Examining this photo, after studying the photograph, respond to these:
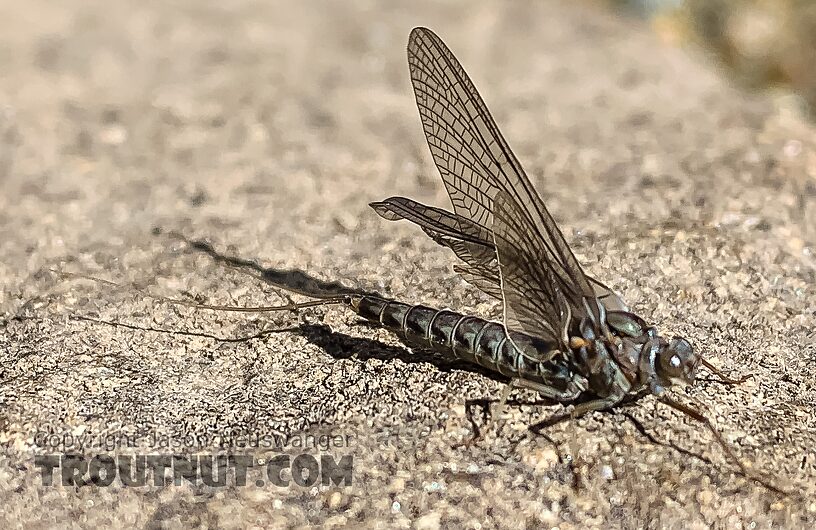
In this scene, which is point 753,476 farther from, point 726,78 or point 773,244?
point 726,78

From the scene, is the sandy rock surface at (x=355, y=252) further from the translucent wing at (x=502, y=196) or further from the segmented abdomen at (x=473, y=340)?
the translucent wing at (x=502, y=196)

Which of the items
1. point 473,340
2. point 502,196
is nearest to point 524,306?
point 473,340

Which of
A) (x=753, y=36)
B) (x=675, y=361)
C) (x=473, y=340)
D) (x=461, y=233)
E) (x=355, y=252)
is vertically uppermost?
(x=753, y=36)

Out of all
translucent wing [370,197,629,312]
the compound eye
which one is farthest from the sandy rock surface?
translucent wing [370,197,629,312]

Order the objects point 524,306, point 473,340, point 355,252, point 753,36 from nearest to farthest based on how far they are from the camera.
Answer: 1. point 524,306
2. point 473,340
3. point 355,252
4. point 753,36

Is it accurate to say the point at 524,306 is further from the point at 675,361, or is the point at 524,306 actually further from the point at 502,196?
the point at 675,361

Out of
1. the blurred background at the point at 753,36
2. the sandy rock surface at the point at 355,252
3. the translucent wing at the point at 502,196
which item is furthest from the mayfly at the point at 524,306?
the blurred background at the point at 753,36

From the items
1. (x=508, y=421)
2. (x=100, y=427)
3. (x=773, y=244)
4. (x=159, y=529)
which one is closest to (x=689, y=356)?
(x=508, y=421)
